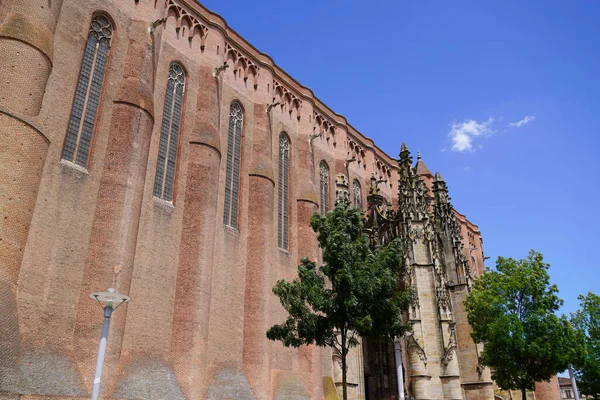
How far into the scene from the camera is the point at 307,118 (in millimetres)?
30781

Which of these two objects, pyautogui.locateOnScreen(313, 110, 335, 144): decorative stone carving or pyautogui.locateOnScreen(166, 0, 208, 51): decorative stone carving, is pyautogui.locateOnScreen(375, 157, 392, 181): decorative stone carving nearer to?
pyautogui.locateOnScreen(313, 110, 335, 144): decorative stone carving

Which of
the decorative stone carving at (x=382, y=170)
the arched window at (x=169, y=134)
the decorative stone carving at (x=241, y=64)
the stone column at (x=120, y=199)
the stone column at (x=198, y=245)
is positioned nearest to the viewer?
the stone column at (x=120, y=199)

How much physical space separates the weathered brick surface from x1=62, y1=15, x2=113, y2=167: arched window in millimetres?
340

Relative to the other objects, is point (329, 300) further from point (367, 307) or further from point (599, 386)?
Answer: point (599, 386)

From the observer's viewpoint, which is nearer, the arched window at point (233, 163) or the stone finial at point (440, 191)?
the arched window at point (233, 163)

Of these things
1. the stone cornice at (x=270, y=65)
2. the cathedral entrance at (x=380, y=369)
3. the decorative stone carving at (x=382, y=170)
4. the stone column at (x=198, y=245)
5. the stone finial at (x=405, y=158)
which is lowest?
the cathedral entrance at (x=380, y=369)

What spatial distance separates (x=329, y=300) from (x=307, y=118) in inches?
704

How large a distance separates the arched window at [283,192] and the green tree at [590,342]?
50.0ft

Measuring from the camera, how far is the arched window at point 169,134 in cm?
2077

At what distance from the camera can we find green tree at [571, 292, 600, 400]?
75.3 feet

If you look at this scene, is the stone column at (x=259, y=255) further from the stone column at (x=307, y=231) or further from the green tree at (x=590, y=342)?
the green tree at (x=590, y=342)

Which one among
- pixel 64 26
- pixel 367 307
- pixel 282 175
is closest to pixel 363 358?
pixel 282 175

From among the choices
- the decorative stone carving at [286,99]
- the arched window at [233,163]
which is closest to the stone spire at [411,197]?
the decorative stone carving at [286,99]

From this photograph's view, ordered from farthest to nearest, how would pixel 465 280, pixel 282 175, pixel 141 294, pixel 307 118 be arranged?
pixel 307 118 < pixel 282 175 < pixel 465 280 < pixel 141 294
